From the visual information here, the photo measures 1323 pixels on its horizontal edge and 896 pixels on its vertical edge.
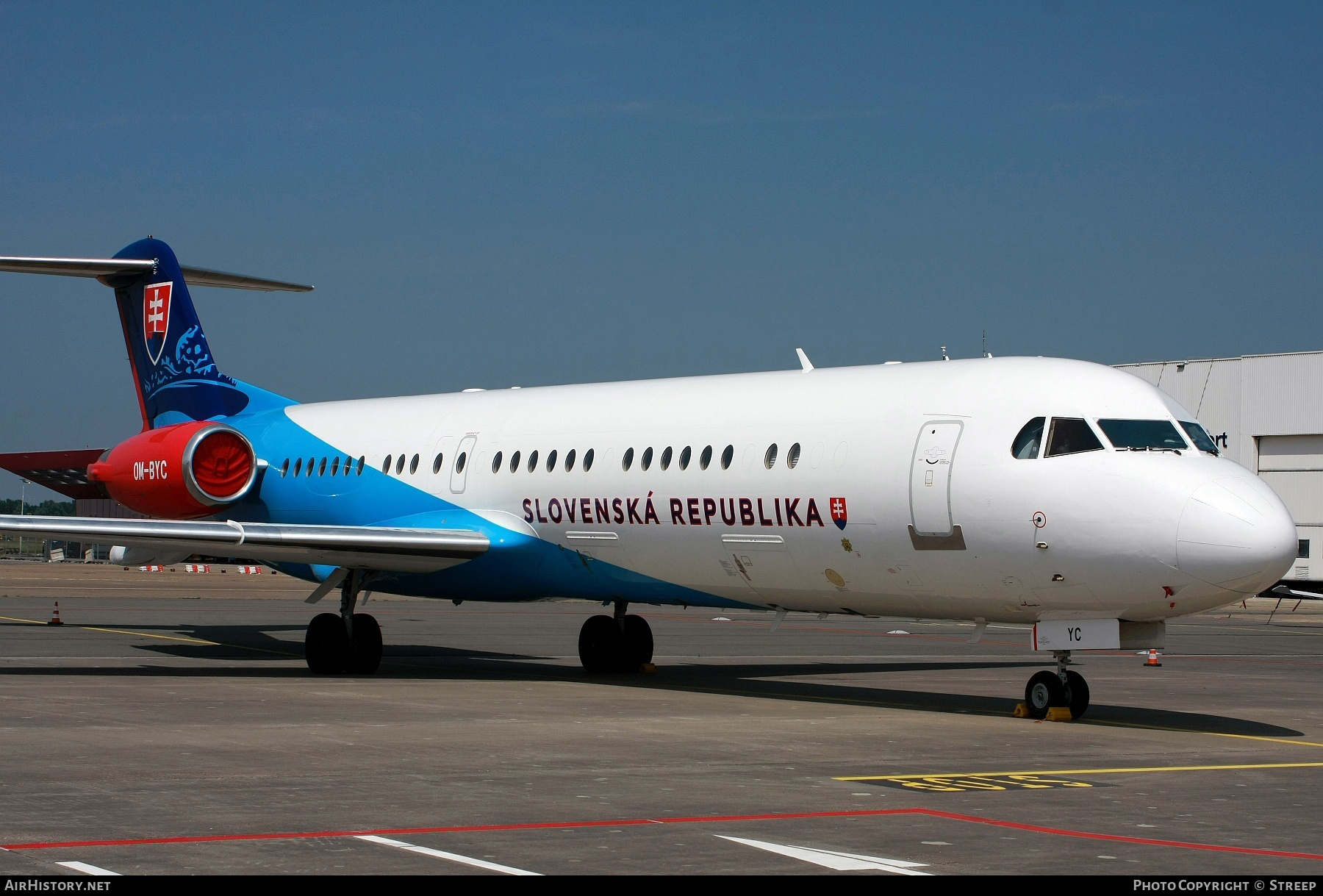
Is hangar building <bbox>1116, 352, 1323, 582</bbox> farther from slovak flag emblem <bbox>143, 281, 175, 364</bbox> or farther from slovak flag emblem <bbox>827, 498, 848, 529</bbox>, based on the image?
slovak flag emblem <bbox>827, 498, 848, 529</bbox>

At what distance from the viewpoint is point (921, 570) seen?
51.0ft

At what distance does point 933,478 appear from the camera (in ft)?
50.4

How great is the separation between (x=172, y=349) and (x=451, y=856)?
20.1 m

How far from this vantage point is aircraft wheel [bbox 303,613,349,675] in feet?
67.4

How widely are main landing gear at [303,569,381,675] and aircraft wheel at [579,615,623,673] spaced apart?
9.29 feet

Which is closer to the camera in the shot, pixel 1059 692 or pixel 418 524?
pixel 1059 692

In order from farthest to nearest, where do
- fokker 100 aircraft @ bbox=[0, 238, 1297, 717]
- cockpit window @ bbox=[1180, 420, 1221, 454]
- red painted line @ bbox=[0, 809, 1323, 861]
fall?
cockpit window @ bbox=[1180, 420, 1221, 454], fokker 100 aircraft @ bbox=[0, 238, 1297, 717], red painted line @ bbox=[0, 809, 1323, 861]

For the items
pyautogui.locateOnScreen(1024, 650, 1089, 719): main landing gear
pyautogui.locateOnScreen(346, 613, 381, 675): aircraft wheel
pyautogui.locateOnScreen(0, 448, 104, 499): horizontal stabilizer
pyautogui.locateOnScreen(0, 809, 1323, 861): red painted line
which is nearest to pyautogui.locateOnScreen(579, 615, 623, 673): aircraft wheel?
pyautogui.locateOnScreen(346, 613, 381, 675): aircraft wheel

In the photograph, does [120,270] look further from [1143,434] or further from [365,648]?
[1143,434]

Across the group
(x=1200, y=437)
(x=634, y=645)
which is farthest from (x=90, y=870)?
(x=634, y=645)

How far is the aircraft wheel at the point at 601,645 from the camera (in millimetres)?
21391

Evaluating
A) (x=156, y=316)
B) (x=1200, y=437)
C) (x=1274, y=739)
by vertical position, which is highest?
(x=156, y=316)

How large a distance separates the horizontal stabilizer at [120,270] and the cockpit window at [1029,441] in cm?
1659
